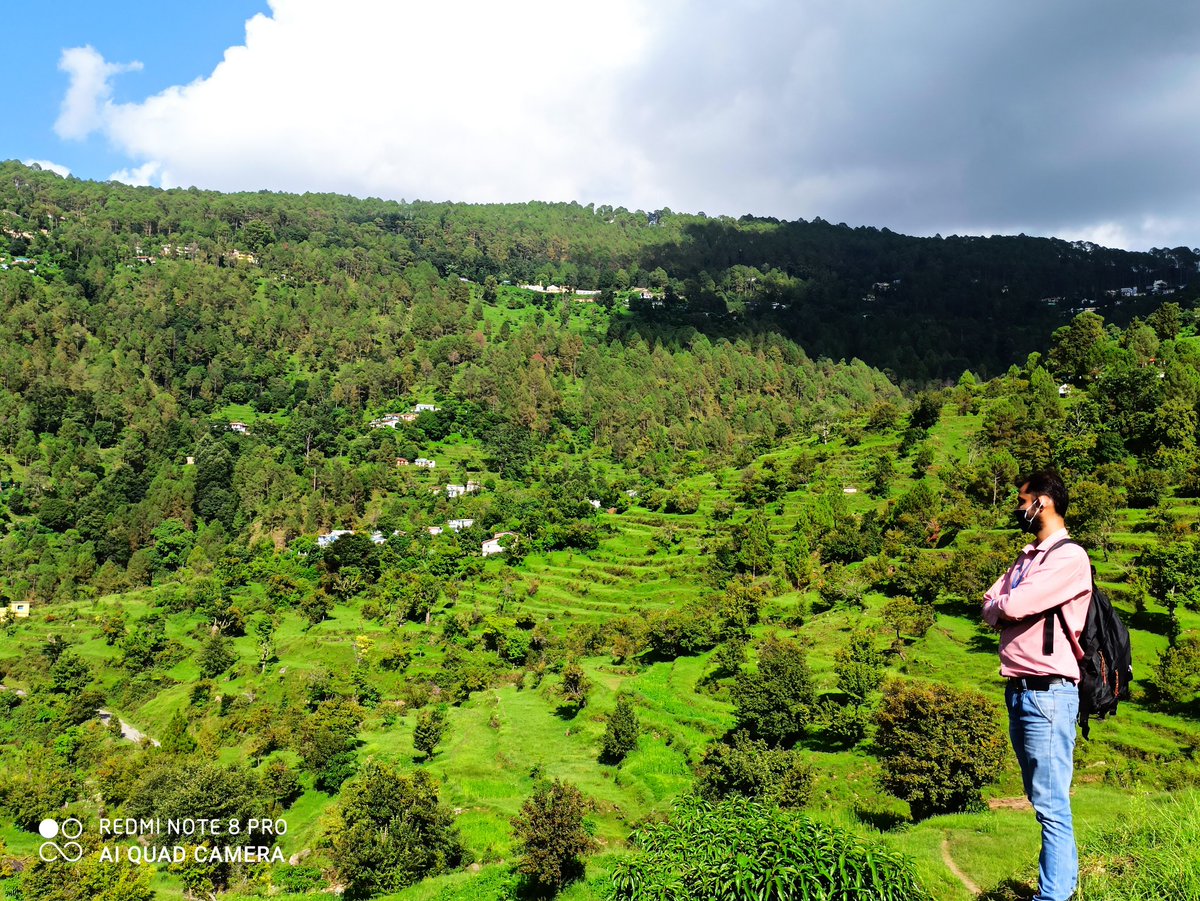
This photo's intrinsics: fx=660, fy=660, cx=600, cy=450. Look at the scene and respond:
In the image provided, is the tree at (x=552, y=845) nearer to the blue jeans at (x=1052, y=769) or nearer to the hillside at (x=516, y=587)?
the hillside at (x=516, y=587)

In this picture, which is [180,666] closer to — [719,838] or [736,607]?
[736,607]

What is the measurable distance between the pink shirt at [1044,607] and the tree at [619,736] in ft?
111

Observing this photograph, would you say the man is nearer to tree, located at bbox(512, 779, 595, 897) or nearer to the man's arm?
the man's arm

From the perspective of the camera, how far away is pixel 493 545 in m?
90.3

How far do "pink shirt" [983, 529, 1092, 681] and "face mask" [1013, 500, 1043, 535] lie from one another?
20cm

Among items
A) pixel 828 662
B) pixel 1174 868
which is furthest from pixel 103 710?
pixel 1174 868

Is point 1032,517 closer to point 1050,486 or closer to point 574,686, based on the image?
point 1050,486

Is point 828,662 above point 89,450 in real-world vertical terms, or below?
below

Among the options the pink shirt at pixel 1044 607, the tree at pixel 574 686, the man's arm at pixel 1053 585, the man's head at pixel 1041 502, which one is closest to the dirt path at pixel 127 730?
the tree at pixel 574 686

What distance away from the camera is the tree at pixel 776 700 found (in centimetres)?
3322

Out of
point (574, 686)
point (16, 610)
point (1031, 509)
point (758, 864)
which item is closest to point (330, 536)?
point (16, 610)

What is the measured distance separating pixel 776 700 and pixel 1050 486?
102 ft

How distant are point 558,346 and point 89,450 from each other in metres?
102

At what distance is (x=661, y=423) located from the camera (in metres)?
144
